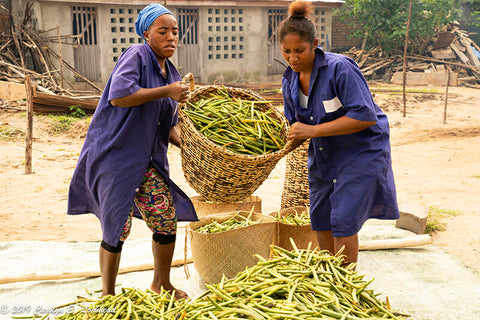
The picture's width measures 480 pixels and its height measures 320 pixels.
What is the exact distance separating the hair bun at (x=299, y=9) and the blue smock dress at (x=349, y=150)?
0.79 ft

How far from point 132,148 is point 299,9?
1.24 meters

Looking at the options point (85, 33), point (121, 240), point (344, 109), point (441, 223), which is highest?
point (85, 33)

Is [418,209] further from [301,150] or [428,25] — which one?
[428,25]

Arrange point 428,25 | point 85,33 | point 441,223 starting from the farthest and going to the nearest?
point 428,25 < point 85,33 < point 441,223

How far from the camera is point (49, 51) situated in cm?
1366

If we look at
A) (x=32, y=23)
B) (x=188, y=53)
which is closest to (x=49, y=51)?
(x=32, y=23)

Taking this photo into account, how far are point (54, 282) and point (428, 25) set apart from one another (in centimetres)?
1679

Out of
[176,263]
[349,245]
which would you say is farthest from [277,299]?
[176,263]

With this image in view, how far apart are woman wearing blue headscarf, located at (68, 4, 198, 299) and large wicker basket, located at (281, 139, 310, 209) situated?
2.08m

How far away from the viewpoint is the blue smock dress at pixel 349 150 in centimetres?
263

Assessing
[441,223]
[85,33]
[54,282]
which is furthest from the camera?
[85,33]

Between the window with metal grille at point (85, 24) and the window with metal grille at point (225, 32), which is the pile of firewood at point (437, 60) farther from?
the window with metal grille at point (85, 24)

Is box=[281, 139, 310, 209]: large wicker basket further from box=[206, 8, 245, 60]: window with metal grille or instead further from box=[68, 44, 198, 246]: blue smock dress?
box=[206, 8, 245, 60]: window with metal grille

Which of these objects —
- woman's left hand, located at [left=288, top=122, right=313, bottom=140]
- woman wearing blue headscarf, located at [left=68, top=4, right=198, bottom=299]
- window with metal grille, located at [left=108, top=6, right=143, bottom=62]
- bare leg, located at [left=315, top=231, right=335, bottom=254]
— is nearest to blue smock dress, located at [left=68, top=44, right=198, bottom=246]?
woman wearing blue headscarf, located at [left=68, top=4, right=198, bottom=299]
